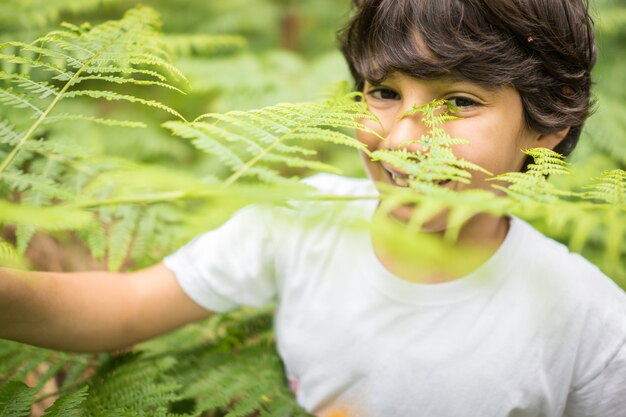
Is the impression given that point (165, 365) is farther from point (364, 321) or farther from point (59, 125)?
point (59, 125)

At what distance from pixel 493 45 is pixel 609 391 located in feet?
2.73

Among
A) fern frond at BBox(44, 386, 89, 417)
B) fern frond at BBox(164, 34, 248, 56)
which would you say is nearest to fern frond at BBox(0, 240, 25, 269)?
fern frond at BBox(44, 386, 89, 417)

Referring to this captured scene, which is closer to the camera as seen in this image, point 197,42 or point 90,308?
point 90,308

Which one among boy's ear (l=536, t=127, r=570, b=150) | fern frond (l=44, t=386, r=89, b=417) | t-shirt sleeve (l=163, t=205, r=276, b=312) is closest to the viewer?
fern frond (l=44, t=386, r=89, b=417)

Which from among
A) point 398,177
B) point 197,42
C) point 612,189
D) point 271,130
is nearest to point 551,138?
point 398,177

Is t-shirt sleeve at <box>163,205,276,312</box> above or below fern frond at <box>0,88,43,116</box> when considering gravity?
below

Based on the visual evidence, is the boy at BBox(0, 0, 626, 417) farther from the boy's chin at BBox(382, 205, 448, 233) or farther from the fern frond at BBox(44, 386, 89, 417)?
the fern frond at BBox(44, 386, 89, 417)

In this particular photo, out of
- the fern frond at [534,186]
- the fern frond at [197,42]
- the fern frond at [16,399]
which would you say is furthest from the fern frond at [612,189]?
the fern frond at [197,42]

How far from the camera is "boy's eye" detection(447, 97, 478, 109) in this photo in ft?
3.41

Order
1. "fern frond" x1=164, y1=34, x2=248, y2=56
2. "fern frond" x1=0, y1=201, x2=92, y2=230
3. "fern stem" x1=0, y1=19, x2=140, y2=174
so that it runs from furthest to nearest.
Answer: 1. "fern frond" x1=164, y1=34, x2=248, y2=56
2. "fern stem" x1=0, y1=19, x2=140, y2=174
3. "fern frond" x1=0, y1=201, x2=92, y2=230

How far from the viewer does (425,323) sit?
1.20 meters

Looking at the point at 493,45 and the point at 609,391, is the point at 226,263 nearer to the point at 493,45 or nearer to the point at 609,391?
the point at 493,45

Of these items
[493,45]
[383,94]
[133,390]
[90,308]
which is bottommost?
[133,390]

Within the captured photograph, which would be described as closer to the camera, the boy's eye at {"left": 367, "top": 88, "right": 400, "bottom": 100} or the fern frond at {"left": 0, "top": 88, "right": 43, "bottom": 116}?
the fern frond at {"left": 0, "top": 88, "right": 43, "bottom": 116}
